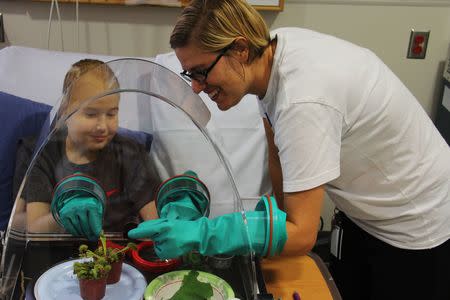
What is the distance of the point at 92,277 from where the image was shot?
33.8 inches

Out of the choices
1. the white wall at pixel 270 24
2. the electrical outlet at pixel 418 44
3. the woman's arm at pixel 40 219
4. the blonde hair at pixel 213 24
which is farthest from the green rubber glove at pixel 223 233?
the electrical outlet at pixel 418 44

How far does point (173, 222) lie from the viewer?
0.91 metres

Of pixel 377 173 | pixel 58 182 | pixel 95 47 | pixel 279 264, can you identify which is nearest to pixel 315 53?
pixel 377 173

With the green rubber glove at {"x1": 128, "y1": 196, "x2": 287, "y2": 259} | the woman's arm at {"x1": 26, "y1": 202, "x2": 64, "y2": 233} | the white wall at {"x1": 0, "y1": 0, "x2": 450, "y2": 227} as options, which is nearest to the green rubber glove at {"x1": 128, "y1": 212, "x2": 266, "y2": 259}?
the green rubber glove at {"x1": 128, "y1": 196, "x2": 287, "y2": 259}

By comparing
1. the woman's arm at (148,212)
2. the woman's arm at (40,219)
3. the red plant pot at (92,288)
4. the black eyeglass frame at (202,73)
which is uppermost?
the black eyeglass frame at (202,73)

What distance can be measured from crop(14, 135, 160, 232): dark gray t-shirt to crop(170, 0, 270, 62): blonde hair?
25cm

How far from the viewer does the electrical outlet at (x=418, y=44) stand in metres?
2.13

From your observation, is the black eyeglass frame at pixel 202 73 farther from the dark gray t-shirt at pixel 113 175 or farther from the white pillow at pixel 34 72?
the white pillow at pixel 34 72

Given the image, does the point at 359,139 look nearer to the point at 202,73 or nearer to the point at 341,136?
the point at 341,136

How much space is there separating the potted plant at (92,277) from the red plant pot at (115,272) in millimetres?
→ 28

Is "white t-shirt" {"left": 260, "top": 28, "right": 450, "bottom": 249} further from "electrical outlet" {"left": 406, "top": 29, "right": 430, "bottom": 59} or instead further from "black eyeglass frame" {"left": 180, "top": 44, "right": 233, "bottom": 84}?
"electrical outlet" {"left": 406, "top": 29, "right": 430, "bottom": 59}

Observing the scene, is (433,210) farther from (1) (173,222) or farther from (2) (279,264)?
(1) (173,222)

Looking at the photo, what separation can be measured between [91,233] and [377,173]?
0.67m

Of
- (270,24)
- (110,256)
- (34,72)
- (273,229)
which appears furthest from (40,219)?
(270,24)
